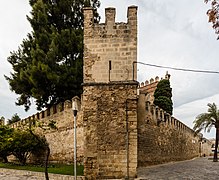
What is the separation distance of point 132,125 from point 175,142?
14240mm

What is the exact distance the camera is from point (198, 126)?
26859 mm

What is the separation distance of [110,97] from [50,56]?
8112mm

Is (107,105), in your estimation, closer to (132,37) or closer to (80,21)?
(132,37)

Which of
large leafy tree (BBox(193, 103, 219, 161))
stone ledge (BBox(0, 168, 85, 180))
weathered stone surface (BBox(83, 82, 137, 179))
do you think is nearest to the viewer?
stone ledge (BBox(0, 168, 85, 180))

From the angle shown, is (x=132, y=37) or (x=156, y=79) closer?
(x=132, y=37)

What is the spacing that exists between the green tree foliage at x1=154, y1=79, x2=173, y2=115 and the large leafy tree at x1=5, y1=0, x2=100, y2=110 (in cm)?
974

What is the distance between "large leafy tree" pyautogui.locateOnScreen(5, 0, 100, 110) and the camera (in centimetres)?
1995

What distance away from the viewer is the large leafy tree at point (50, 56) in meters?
20.0

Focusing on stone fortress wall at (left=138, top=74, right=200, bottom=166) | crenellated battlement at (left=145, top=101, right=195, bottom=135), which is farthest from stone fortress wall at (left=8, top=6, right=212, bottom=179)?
crenellated battlement at (left=145, top=101, right=195, bottom=135)

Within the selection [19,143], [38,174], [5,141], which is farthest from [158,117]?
[38,174]

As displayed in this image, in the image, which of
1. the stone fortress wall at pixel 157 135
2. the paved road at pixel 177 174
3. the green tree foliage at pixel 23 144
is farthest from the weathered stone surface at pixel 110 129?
the green tree foliage at pixel 23 144

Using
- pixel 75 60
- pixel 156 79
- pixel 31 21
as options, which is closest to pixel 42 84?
pixel 75 60

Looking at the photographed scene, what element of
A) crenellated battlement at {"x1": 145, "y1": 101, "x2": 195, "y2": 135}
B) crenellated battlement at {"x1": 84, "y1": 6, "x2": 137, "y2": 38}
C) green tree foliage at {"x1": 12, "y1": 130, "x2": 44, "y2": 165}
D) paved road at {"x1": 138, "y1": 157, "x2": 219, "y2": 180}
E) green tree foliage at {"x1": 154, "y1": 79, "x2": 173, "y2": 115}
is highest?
crenellated battlement at {"x1": 84, "y1": 6, "x2": 137, "y2": 38}

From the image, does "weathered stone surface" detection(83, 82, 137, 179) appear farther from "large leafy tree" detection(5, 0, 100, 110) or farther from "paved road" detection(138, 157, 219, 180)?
"large leafy tree" detection(5, 0, 100, 110)
